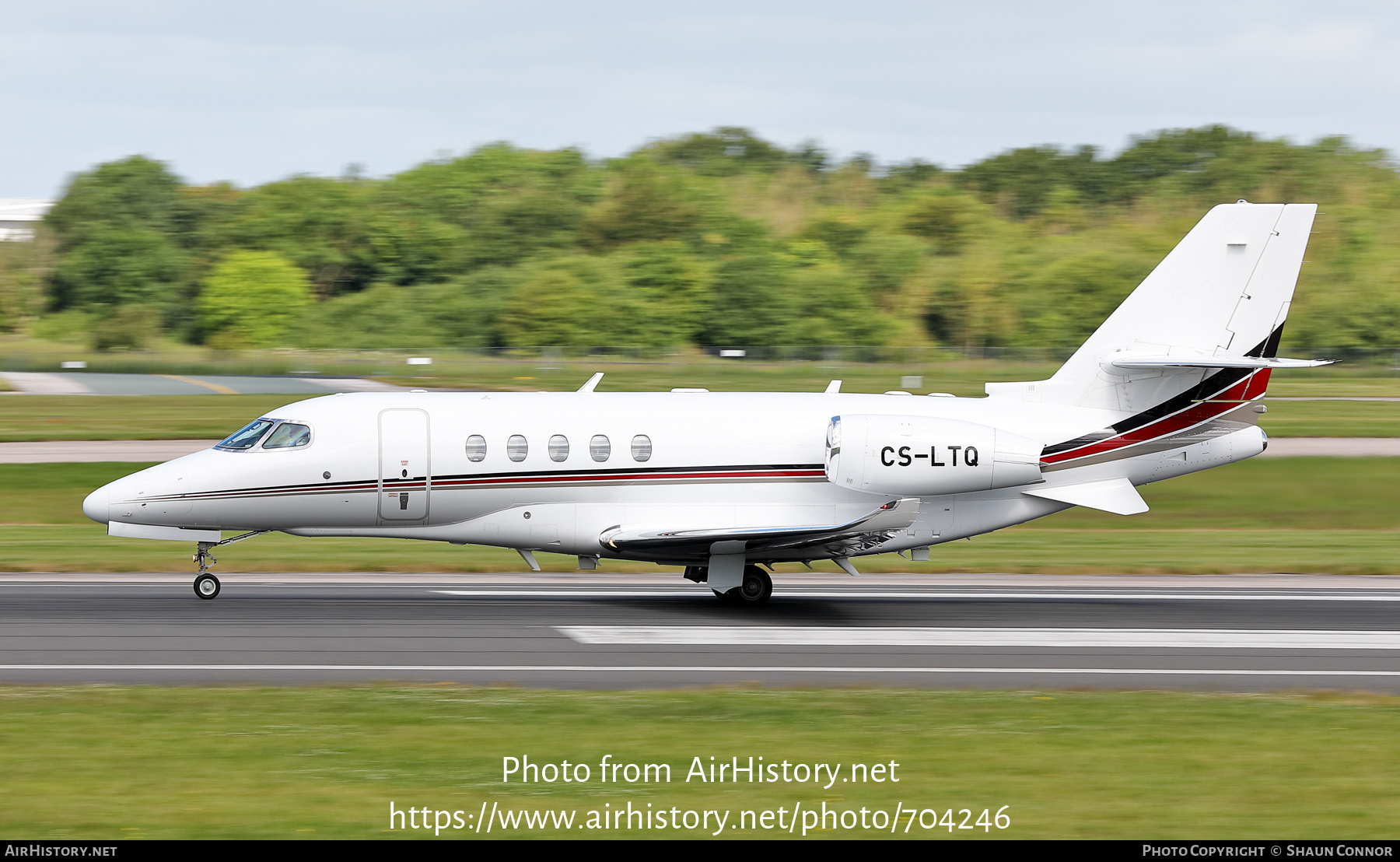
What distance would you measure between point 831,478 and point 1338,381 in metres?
49.9

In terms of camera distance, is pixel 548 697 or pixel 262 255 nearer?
pixel 548 697

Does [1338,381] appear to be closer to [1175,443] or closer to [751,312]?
[751,312]

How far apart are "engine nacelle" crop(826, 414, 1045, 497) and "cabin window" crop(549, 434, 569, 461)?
3456mm

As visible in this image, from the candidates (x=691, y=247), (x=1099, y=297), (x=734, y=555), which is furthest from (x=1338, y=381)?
(x=734, y=555)

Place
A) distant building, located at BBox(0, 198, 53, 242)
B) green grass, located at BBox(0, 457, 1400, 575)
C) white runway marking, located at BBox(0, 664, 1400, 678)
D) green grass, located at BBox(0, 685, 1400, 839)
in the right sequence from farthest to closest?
distant building, located at BBox(0, 198, 53, 242) → green grass, located at BBox(0, 457, 1400, 575) → white runway marking, located at BBox(0, 664, 1400, 678) → green grass, located at BBox(0, 685, 1400, 839)

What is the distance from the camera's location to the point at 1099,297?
2859 inches

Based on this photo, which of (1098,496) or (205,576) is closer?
(205,576)

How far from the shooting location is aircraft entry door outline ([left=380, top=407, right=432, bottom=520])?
17750 millimetres

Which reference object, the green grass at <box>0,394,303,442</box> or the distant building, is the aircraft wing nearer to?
the green grass at <box>0,394,303,442</box>

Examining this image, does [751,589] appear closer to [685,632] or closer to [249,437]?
[685,632]

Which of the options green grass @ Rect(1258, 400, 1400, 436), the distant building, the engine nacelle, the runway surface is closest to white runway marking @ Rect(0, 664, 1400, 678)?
the runway surface

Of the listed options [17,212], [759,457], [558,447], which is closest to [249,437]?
[558,447]

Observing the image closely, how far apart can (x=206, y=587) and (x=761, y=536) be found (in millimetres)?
7276

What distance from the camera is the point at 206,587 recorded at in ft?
58.8
